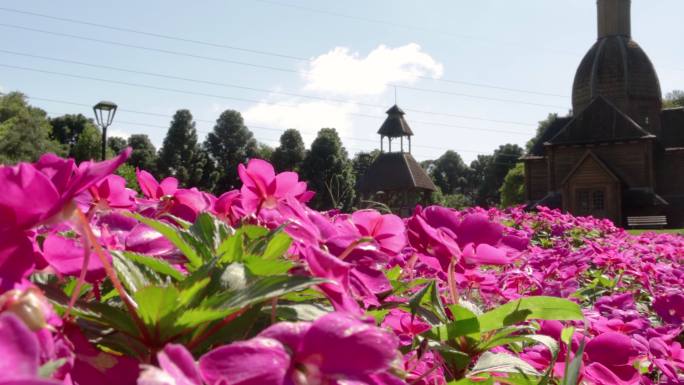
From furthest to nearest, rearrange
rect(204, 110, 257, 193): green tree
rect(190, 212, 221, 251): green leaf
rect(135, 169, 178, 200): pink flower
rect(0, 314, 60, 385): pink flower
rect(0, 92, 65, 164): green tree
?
rect(204, 110, 257, 193): green tree
rect(0, 92, 65, 164): green tree
rect(135, 169, 178, 200): pink flower
rect(190, 212, 221, 251): green leaf
rect(0, 314, 60, 385): pink flower

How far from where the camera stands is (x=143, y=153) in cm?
5969

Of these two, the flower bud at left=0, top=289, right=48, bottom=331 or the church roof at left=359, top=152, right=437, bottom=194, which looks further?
the church roof at left=359, top=152, right=437, bottom=194

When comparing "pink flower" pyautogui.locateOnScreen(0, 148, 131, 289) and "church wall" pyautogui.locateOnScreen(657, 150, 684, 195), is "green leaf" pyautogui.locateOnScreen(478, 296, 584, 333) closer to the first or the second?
"pink flower" pyautogui.locateOnScreen(0, 148, 131, 289)

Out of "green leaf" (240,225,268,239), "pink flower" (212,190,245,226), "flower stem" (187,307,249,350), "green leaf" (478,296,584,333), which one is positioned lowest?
"green leaf" (478,296,584,333)

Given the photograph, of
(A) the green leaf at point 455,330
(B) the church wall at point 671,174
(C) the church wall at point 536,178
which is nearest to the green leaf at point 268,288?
(A) the green leaf at point 455,330

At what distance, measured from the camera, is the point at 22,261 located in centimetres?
50

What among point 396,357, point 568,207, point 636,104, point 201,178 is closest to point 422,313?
point 396,357

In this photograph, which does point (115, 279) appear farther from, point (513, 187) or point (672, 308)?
point (513, 187)

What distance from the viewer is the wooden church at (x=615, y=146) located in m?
31.6

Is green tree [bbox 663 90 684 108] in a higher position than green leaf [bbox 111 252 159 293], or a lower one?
higher

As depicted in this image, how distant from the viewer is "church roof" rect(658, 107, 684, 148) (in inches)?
1449

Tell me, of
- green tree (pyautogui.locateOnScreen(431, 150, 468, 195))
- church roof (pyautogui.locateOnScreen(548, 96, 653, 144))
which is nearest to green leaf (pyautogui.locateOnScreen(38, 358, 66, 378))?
church roof (pyautogui.locateOnScreen(548, 96, 653, 144))

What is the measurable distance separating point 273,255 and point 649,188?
3472 centimetres

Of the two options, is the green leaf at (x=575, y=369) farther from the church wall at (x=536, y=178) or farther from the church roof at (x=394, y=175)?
the church wall at (x=536, y=178)
